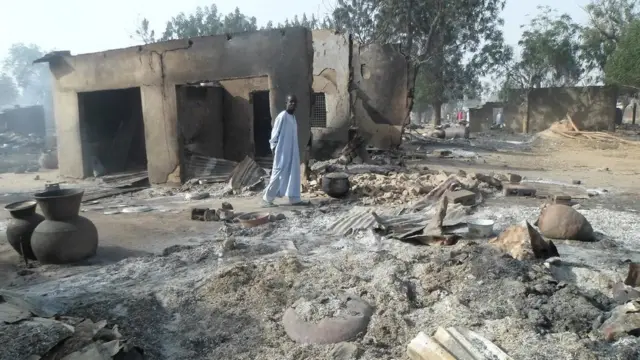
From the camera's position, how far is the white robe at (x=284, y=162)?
7625mm

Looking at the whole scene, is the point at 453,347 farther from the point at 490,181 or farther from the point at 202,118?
the point at 202,118

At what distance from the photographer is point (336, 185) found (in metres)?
7.77

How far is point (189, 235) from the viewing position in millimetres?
5992

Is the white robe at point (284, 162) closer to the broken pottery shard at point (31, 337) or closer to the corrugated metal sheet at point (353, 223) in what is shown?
the corrugated metal sheet at point (353, 223)

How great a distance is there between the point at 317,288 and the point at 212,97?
876 centimetres

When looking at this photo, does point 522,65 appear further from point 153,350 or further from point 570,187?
point 153,350

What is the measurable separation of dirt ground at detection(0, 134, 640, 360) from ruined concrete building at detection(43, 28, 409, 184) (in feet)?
14.1

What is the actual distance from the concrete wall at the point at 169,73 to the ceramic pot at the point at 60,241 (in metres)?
4.96

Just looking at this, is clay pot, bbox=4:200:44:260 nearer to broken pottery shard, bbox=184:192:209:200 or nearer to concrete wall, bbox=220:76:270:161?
broken pottery shard, bbox=184:192:209:200

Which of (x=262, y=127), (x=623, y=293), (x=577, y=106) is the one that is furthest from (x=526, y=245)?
(x=577, y=106)

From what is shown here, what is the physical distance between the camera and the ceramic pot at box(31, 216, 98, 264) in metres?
4.76

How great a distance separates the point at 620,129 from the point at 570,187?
19.1m

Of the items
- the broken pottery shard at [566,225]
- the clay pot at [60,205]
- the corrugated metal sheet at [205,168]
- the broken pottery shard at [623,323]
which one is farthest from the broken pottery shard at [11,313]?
the corrugated metal sheet at [205,168]

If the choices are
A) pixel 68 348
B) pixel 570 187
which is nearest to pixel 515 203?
pixel 570 187
